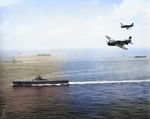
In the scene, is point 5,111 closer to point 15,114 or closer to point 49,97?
point 15,114

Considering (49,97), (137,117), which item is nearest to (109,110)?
(137,117)

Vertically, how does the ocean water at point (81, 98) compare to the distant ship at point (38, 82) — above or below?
below

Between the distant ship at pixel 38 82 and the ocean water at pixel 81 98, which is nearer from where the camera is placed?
the ocean water at pixel 81 98

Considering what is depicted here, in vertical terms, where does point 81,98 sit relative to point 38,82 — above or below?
below

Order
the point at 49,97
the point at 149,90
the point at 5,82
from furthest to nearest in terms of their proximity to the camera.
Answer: the point at 5,82, the point at 149,90, the point at 49,97

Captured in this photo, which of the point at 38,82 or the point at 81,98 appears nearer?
the point at 81,98

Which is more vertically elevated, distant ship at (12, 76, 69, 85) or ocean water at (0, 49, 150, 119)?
distant ship at (12, 76, 69, 85)

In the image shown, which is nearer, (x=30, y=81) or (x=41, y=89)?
(x=41, y=89)

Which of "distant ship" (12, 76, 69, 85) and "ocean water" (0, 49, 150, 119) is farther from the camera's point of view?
"distant ship" (12, 76, 69, 85)

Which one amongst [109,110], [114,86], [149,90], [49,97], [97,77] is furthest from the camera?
[97,77]

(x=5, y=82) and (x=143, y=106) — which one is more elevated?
(x=5, y=82)
